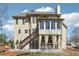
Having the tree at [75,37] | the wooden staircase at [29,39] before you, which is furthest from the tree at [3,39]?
the tree at [75,37]

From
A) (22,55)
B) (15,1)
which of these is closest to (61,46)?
(22,55)

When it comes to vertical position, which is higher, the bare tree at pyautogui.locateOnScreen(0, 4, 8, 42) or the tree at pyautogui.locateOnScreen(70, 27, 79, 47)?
the bare tree at pyautogui.locateOnScreen(0, 4, 8, 42)

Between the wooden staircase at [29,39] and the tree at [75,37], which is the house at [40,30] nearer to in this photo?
the wooden staircase at [29,39]

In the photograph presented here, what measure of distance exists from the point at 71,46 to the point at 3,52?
913mm

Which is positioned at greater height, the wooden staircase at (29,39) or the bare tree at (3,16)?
the bare tree at (3,16)

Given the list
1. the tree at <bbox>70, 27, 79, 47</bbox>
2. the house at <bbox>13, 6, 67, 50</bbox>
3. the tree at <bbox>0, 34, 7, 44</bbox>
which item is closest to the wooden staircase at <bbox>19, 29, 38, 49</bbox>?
the house at <bbox>13, 6, 67, 50</bbox>

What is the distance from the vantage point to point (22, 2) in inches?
187

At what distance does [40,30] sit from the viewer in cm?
484

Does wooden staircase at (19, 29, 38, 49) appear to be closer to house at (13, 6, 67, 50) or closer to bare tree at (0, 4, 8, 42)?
Result: house at (13, 6, 67, 50)

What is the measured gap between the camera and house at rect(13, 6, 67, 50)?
4.82 meters

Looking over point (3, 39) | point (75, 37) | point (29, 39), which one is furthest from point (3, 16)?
point (75, 37)

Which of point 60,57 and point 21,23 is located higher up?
point 21,23

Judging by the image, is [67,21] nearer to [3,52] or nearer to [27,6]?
[27,6]

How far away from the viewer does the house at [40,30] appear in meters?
4.82
